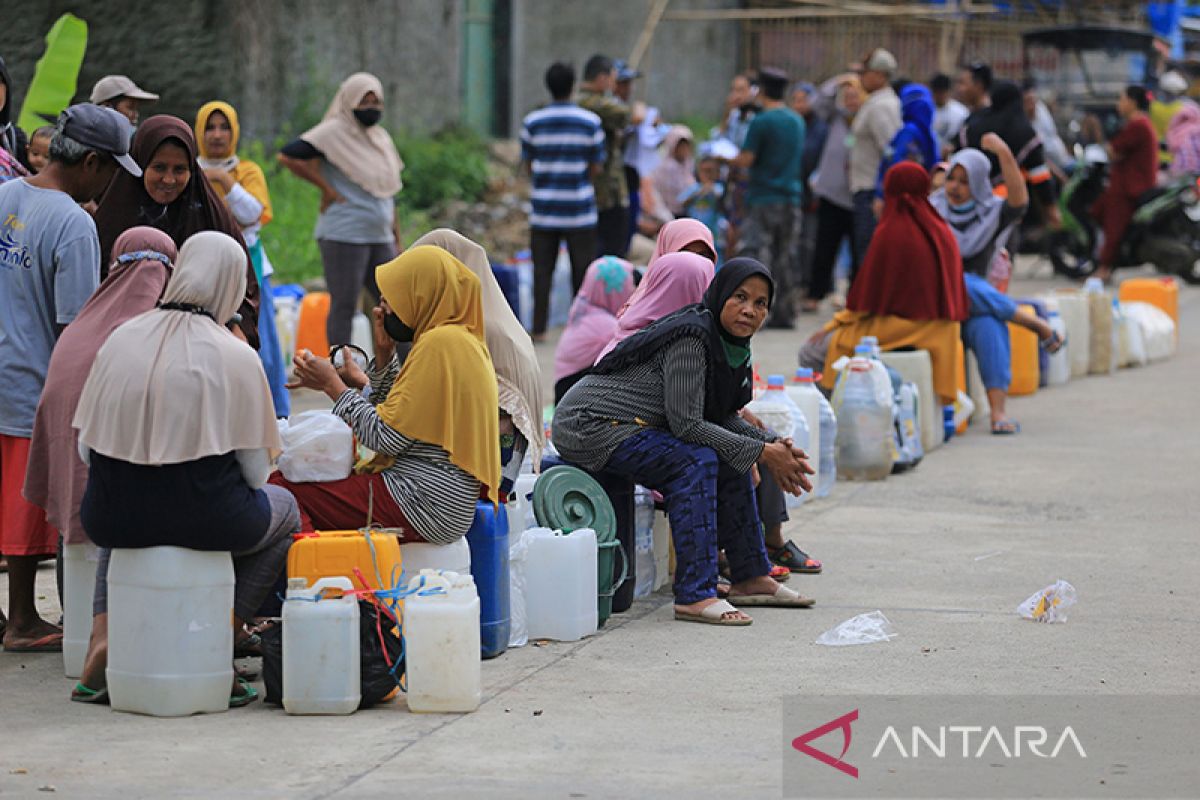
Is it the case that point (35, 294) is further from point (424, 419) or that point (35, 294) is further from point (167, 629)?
point (167, 629)

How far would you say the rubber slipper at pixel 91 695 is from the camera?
5.38 m

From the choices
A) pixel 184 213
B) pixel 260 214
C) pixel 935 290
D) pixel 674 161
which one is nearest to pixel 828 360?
pixel 935 290

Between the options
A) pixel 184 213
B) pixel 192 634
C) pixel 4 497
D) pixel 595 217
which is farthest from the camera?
pixel 595 217

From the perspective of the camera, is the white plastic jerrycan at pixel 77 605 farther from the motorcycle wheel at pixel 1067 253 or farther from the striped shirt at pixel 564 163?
→ the motorcycle wheel at pixel 1067 253

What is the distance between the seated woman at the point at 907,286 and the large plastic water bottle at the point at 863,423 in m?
0.69

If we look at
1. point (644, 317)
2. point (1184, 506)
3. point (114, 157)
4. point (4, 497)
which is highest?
point (114, 157)

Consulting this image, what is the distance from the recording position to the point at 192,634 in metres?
5.17

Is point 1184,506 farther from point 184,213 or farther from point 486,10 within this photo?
point 486,10

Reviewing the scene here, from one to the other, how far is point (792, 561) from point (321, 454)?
2.30 m

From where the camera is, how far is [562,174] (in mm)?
13508

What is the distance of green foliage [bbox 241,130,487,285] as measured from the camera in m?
14.9

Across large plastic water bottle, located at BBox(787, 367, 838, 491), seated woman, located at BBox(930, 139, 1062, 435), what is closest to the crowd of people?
seated woman, located at BBox(930, 139, 1062, 435)

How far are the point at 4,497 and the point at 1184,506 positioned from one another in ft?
18.0

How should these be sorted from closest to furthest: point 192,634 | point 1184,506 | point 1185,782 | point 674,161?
point 1185,782
point 192,634
point 1184,506
point 674,161
